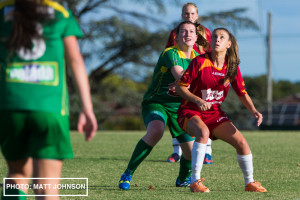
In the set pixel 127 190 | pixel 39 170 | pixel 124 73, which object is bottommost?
pixel 127 190

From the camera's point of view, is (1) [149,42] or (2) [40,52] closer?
(2) [40,52]

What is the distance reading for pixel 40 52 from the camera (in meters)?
3.02

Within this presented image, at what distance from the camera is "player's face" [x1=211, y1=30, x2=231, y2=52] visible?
18.1 feet

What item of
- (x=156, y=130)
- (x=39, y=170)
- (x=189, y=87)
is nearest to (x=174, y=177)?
(x=156, y=130)

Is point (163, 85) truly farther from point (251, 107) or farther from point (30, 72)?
point (30, 72)

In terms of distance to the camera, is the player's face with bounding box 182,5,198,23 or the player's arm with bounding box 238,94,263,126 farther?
the player's face with bounding box 182,5,198,23

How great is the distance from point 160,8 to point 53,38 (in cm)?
2706

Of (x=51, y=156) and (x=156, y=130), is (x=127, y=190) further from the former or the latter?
(x=51, y=156)

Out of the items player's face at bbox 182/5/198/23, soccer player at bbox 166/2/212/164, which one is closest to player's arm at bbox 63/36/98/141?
soccer player at bbox 166/2/212/164

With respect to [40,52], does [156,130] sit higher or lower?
lower

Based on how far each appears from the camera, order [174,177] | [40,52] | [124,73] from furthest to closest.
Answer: [124,73]
[174,177]
[40,52]

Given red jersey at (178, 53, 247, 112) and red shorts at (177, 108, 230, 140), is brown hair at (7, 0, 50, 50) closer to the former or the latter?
red jersey at (178, 53, 247, 112)

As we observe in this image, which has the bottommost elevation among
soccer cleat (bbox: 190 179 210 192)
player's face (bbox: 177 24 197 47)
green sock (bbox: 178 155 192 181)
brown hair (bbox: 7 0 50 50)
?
soccer cleat (bbox: 190 179 210 192)

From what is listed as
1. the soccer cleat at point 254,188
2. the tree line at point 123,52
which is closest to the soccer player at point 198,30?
the soccer cleat at point 254,188
